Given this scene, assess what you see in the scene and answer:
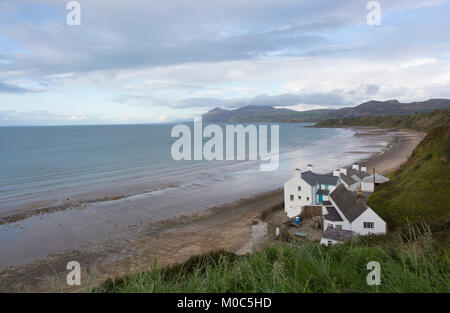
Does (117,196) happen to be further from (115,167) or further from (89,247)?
(115,167)

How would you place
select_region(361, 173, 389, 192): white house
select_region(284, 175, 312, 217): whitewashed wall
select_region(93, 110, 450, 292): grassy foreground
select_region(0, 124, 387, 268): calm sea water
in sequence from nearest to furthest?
1. select_region(93, 110, 450, 292): grassy foreground
2. select_region(0, 124, 387, 268): calm sea water
3. select_region(284, 175, 312, 217): whitewashed wall
4. select_region(361, 173, 389, 192): white house

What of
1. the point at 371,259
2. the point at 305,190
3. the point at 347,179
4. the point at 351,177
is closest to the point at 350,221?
the point at 305,190

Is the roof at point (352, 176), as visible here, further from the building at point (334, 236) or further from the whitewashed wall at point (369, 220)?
the building at point (334, 236)

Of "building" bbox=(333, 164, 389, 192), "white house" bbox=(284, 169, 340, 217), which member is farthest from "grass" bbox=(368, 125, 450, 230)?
"white house" bbox=(284, 169, 340, 217)

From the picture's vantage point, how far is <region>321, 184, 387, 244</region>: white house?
17797mm

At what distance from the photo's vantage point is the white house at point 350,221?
58.4 feet

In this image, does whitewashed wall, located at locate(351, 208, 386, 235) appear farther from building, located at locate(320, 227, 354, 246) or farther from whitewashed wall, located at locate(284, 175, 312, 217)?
whitewashed wall, located at locate(284, 175, 312, 217)

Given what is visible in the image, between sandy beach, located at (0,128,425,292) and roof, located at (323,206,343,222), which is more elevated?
roof, located at (323,206,343,222)

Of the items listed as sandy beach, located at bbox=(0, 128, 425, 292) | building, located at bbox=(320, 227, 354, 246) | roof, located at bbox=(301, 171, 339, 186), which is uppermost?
roof, located at bbox=(301, 171, 339, 186)

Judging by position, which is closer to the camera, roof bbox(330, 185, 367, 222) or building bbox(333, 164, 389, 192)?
roof bbox(330, 185, 367, 222)

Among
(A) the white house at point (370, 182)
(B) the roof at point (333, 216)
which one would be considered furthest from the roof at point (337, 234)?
(A) the white house at point (370, 182)

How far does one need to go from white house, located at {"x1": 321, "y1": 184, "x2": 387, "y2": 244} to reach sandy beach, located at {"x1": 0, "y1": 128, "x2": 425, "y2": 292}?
5.88 m

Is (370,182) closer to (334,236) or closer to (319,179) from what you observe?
(319,179)

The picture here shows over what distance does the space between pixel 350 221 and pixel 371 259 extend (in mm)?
15319
